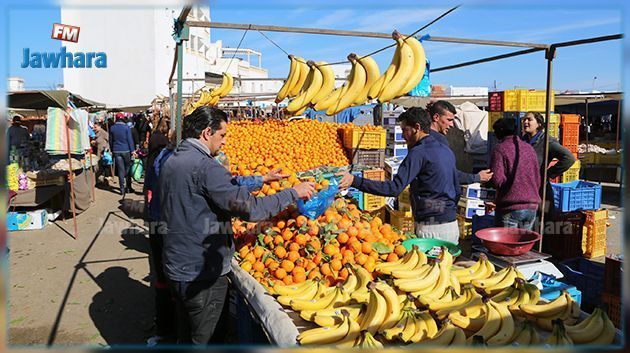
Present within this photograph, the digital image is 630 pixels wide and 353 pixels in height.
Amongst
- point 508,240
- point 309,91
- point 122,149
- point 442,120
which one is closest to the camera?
point 508,240

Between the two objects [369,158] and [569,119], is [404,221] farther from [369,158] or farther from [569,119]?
[569,119]

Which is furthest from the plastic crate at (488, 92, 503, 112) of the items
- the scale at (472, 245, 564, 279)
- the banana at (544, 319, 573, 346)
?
the banana at (544, 319, 573, 346)

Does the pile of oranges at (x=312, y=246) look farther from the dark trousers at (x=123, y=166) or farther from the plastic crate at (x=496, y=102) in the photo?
the dark trousers at (x=123, y=166)

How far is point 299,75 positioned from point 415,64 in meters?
1.91

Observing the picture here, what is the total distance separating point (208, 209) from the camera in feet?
9.18

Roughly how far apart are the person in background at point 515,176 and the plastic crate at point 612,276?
863 mm

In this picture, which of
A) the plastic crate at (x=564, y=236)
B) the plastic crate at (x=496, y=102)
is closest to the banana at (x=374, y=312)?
the plastic crate at (x=564, y=236)

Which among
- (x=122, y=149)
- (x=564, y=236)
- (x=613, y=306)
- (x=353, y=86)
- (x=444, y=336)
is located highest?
(x=353, y=86)

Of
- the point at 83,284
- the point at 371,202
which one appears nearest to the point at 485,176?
the point at 371,202

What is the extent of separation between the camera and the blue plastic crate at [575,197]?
6047 mm

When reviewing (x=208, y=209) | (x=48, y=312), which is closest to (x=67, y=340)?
(x=48, y=312)

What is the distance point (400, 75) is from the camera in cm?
417

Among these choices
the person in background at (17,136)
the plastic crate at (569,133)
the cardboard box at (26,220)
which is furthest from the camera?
the person in background at (17,136)

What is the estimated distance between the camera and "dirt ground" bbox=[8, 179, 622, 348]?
4.46 meters
